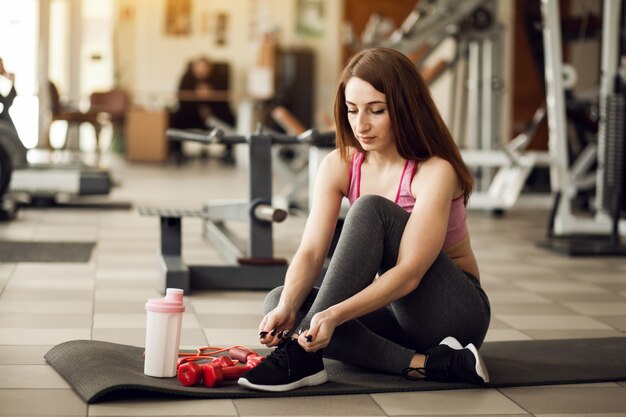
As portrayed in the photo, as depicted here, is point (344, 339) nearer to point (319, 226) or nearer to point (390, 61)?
point (319, 226)

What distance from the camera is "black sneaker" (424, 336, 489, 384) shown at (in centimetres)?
243

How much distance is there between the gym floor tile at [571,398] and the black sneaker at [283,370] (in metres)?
0.47

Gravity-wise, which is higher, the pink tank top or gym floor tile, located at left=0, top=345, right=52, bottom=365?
the pink tank top

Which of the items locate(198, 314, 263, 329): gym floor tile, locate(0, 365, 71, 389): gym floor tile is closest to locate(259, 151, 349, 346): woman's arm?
locate(0, 365, 71, 389): gym floor tile

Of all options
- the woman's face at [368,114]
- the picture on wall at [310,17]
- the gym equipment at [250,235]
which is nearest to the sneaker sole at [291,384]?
the woman's face at [368,114]

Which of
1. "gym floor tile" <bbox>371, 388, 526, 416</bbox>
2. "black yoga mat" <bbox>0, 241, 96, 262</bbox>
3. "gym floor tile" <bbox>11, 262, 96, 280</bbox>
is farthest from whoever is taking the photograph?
"black yoga mat" <bbox>0, 241, 96, 262</bbox>

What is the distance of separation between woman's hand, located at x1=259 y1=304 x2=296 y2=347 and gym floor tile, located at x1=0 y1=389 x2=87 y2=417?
1.35 feet

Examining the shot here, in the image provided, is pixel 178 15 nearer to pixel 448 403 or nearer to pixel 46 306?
pixel 46 306

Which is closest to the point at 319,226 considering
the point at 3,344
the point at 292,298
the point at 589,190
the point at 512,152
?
the point at 292,298

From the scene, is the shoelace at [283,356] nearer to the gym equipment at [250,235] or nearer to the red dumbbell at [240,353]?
the red dumbbell at [240,353]

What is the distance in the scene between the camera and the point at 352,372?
2.56m

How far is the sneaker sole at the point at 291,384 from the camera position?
233 cm

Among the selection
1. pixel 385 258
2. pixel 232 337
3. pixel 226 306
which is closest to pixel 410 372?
pixel 385 258

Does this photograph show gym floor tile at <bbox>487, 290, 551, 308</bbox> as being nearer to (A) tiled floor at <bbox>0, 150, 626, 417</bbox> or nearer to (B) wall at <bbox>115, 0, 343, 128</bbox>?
(A) tiled floor at <bbox>0, 150, 626, 417</bbox>
